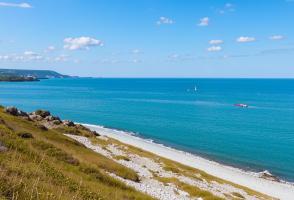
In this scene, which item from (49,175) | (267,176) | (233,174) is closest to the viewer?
(49,175)

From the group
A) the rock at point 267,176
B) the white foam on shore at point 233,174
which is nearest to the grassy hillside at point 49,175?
the white foam on shore at point 233,174

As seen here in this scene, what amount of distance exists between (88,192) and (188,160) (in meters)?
54.5

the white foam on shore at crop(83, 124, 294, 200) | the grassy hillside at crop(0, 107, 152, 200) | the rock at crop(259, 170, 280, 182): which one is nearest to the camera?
the grassy hillside at crop(0, 107, 152, 200)

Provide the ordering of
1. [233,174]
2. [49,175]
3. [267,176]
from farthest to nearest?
[267,176], [233,174], [49,175]

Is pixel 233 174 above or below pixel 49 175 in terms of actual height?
below

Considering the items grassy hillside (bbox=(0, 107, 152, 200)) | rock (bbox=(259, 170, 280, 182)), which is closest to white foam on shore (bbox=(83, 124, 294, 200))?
rock (bbox=(259, 170, 280, 182))

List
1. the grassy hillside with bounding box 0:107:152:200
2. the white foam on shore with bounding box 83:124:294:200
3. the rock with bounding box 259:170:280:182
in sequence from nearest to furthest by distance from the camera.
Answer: the grassy hillside with bounding box 0:107:152:200 < the white foam on shore with bounding box 83:124:294:200 < the rock with bounding box 259:170:280:182

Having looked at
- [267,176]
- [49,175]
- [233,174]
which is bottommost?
[267,176]

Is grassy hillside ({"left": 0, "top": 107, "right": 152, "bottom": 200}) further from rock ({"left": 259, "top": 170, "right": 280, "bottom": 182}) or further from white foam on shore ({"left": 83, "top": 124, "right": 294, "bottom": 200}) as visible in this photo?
rock ({"left": 259, "top": 170, "right": 280, "bottom": 182})

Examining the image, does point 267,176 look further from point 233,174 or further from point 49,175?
point 49,175

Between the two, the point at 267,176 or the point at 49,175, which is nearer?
the point at 49,175

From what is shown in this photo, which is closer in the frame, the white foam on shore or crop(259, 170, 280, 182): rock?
the white foam on shore

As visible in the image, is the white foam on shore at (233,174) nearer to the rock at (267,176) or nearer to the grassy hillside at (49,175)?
the rock at (267,176)

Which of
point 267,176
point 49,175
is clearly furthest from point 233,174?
point 49,175
